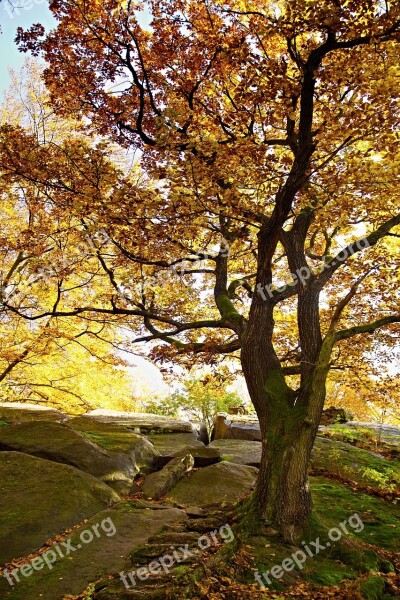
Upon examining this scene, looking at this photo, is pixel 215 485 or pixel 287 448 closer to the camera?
pixel 287 448

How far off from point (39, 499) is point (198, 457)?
4.32 metres

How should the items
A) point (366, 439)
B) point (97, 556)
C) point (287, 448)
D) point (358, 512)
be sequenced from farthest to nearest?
point (366, 439)
point (358, 512)
point (287, 448)
point (97, 556)

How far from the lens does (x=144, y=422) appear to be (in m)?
13.4

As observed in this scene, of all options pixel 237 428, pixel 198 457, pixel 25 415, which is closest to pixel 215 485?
pixel 198 457

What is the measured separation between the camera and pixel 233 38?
6676 mm

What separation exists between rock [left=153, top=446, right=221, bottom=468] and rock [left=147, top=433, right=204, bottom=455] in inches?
18.0

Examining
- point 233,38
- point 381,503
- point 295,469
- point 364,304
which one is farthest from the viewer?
point 364,304

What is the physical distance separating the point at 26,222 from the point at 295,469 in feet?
41.6

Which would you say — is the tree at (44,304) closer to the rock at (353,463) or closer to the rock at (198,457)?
the rock at (198,457)

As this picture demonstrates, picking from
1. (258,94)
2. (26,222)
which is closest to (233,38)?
(258,94)

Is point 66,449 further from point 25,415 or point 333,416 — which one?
point 333,416

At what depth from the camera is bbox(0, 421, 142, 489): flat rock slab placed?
320 inches

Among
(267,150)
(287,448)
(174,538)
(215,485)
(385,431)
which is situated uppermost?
(267,150)

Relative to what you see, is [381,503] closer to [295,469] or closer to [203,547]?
[295,469]
